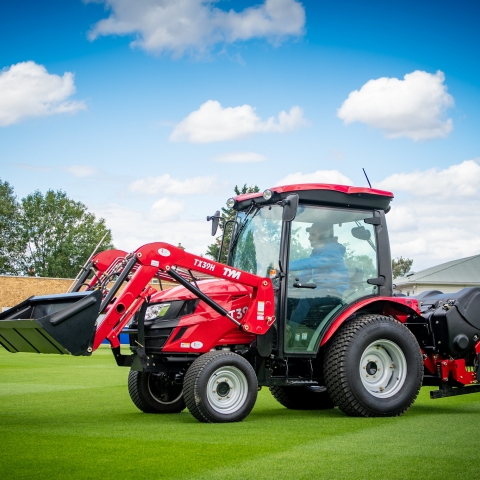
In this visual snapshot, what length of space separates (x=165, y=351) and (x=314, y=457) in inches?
119

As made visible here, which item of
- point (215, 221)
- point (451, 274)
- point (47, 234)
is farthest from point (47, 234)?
point (215, 221)

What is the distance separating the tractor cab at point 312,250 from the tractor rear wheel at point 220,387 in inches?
27.8

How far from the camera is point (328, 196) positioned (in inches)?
384

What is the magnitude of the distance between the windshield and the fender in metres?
0.97

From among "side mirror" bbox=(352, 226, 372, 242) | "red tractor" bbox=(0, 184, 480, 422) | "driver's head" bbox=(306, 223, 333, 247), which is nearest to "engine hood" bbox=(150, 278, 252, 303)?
"red tractor" bbox=(0, 184, 480, 422)

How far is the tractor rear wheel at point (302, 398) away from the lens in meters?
10.7

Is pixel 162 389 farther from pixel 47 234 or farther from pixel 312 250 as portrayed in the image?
pixel 47 234

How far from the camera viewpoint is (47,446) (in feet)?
22.2

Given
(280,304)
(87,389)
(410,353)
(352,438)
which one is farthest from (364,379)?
(87,389)

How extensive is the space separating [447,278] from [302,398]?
35332 millimetres

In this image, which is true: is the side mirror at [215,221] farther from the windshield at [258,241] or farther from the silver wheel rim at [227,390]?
the silver wheel rim at [227,390]

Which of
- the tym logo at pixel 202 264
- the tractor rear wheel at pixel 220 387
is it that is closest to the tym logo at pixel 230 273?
the tym logo at pixel 202 264

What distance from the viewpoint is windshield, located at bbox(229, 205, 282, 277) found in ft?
31.4

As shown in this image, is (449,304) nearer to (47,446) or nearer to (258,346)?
(258,346)
